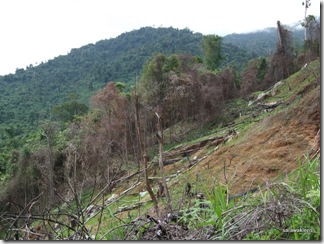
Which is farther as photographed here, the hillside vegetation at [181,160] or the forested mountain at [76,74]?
the forested mountain at [76,74]

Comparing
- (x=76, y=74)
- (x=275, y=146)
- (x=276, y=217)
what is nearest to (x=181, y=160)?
(x=275, y=146)

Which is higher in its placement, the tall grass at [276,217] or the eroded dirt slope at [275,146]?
the tall grass at [276,217]

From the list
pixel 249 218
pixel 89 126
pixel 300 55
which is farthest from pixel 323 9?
pixel 300 55

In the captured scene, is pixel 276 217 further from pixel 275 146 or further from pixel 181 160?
pixel 181 160

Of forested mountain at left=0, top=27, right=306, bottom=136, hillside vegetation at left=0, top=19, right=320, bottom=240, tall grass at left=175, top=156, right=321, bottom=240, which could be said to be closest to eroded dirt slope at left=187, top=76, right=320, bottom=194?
hillside vegetation at left=0, top=19, right=320, bottom=240

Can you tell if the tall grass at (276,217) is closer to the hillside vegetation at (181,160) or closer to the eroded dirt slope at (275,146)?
the hillside vegetation at (181,160)

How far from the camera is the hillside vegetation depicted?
78.8 inches

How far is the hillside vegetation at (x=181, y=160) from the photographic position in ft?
6.57

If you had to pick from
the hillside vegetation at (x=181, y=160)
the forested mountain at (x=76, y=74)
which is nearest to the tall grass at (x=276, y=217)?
the hillside vegetation at (x=181, y=160)

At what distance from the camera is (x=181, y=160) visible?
13.9 m

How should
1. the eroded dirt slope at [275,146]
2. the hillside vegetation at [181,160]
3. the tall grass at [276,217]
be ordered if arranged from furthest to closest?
the eroded dirt slope at [275,146] → the hillside vegetation at [181,160] → the tall grass at [276,217]

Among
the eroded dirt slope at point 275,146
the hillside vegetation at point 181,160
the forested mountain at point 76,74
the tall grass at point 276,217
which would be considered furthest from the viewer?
the forested mountain at point 76,74

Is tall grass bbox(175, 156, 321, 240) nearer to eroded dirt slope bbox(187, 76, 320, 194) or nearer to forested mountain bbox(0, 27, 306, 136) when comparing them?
eroded dirt slope bbox(187, 76, 320, 194)

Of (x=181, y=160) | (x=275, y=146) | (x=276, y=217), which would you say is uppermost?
(x=276, y=217)
